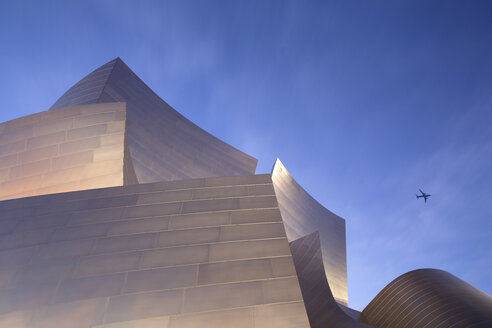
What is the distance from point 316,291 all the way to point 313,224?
1192 centimetres

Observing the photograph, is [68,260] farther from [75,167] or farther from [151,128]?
[151,128]

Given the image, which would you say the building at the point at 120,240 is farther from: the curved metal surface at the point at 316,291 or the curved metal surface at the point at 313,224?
the curved metal surface at the point at 313,224

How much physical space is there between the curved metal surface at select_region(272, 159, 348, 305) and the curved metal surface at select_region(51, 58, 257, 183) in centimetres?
564

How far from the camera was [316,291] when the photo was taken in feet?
44.0

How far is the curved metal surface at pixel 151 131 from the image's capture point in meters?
14.5

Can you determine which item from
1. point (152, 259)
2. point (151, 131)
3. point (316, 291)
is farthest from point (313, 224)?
point (152, 259)

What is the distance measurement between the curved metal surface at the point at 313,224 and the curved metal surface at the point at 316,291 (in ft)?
23.3

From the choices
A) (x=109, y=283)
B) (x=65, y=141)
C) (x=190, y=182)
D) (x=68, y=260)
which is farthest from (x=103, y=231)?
(x=65, y=141)

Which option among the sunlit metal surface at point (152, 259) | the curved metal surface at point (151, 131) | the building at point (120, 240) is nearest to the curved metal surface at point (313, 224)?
the curved metal surface at point (151, 131)

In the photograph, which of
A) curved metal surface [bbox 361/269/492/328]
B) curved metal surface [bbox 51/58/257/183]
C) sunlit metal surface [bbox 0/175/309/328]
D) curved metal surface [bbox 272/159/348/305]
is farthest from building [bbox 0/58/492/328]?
Result: curved metal surface [bbox 272/159/348/305]

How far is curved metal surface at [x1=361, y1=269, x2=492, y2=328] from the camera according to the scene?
11.7m

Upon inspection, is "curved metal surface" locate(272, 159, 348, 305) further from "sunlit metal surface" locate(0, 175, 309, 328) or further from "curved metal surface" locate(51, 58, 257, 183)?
"sunlit metal surface" locate(0, 175, 309, 328)

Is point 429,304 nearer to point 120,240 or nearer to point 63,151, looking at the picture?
point 120,240

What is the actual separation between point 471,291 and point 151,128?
635 inches
